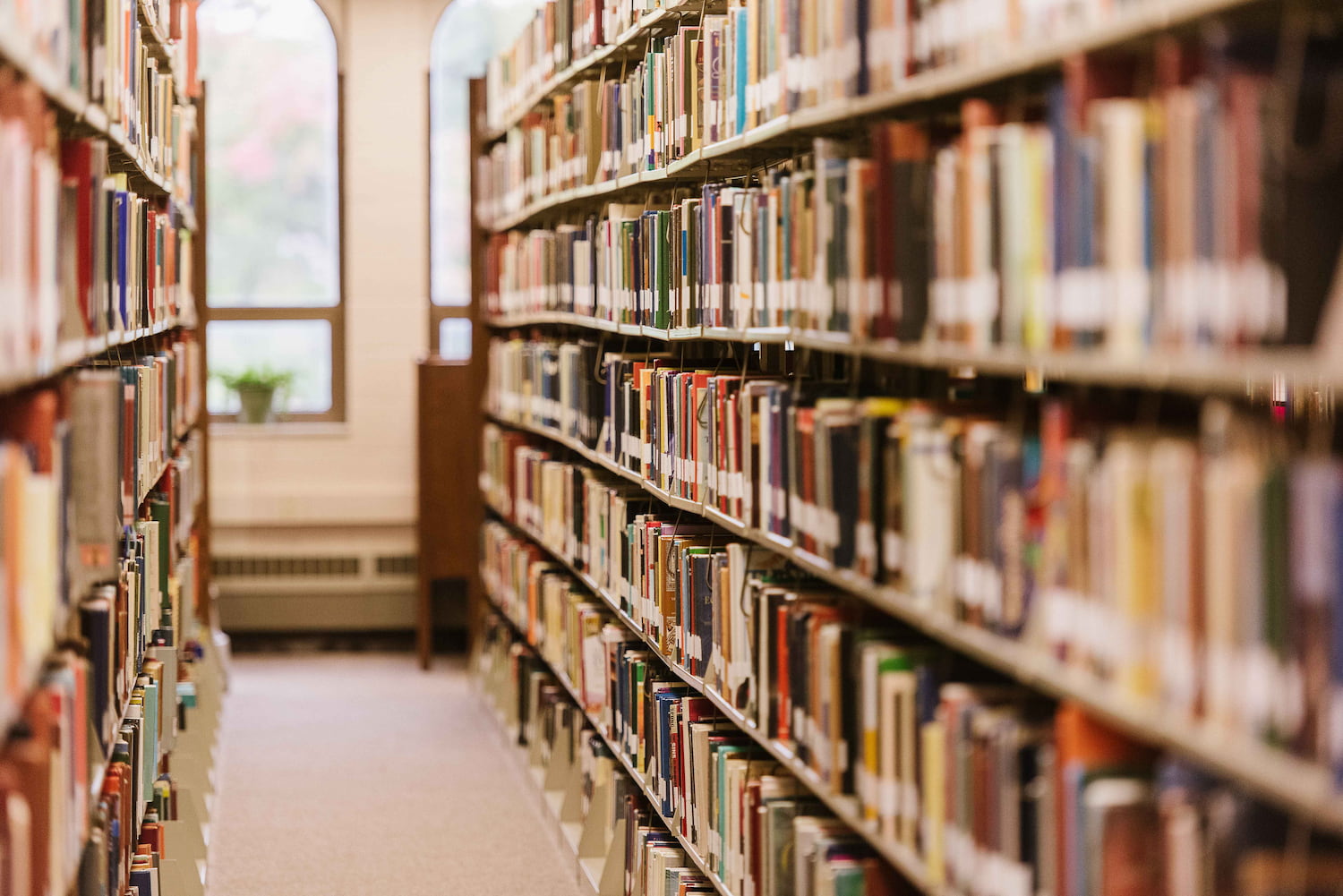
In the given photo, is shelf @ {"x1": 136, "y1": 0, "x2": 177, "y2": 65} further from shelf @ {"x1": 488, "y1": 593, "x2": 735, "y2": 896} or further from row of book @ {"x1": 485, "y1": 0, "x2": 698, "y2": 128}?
shelf @ {"x1": 488, "y1": 593, "x2": 735, "y2": 896}

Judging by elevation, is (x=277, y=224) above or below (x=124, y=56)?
above

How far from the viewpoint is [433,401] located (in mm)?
7449

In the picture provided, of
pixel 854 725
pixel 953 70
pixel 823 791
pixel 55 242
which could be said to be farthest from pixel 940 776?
pixel 55 242

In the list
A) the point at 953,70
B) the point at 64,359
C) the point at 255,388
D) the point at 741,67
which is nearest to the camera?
the point at 953,70

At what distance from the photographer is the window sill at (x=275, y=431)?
780 centimetres

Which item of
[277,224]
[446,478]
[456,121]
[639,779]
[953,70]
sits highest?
[456,121]

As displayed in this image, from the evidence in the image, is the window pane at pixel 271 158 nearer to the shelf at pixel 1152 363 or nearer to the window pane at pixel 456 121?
the window pane at pixel 456 121

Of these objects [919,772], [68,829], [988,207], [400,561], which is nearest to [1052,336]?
[988,207]

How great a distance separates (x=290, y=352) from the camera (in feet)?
26.5

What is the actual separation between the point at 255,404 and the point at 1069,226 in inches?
253

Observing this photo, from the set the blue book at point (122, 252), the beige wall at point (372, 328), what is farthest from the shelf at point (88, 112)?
the beige wall at point (372, 328)

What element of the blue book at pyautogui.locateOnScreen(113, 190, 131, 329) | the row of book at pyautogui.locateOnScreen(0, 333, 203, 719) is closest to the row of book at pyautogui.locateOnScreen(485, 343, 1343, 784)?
the row of book at pyautogui.locateOnScreen(0, 333, 203, 719)

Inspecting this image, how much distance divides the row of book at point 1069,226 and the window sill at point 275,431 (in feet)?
15.8

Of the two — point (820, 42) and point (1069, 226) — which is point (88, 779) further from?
point (1069, 226)
